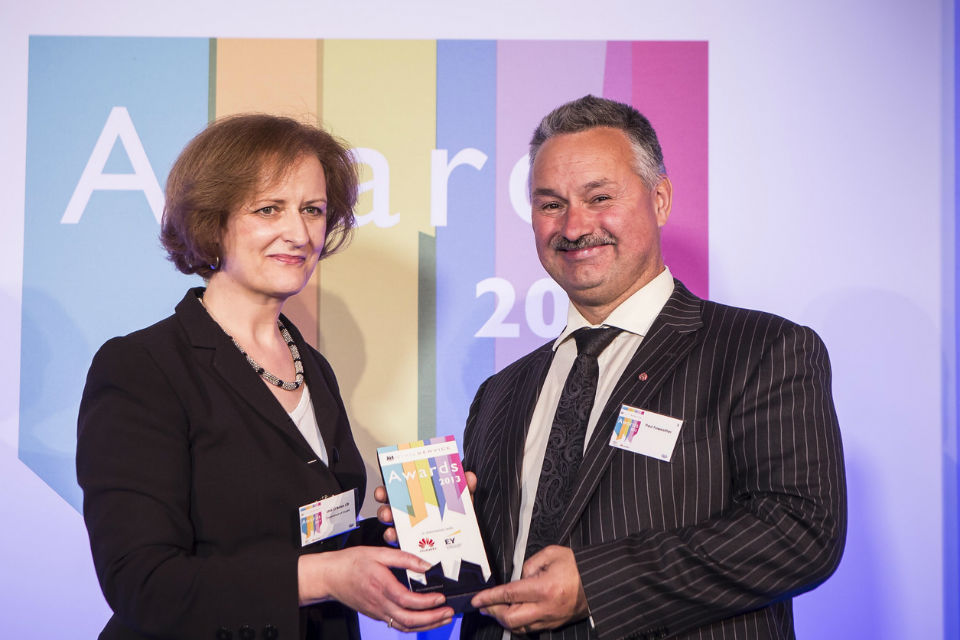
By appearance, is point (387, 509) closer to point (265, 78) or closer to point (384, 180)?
point (384, 180)

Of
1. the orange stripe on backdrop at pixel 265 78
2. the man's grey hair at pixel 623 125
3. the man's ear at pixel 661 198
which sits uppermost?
the orange stripe on backdrop at pixel 265 78

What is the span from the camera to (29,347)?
3.57 m

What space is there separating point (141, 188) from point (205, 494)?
2.04 m

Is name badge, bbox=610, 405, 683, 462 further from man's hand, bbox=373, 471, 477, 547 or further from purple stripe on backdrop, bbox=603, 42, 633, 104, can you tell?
purple stripe on backdrop, bbox=603, 42, 633, 104

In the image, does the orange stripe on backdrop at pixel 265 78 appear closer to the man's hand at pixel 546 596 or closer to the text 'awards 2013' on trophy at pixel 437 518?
the text 'awards 2013' on trophy at pixel 437 518

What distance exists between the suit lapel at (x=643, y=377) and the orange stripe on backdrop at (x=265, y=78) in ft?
6.14

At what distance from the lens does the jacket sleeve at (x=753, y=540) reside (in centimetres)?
184

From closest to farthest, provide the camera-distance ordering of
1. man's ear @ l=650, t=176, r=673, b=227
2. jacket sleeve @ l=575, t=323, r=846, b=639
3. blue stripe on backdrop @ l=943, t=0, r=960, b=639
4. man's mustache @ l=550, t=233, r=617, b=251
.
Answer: jacket sleeve @ l=575, t=323, r=846, b=639, man's mustache @ l=550, t=233, r=617, b=251, man's ear @ l=650, t=176, r=673, b=227, blue stripe on backdrop @ l=943, t=0, r=960, b=639

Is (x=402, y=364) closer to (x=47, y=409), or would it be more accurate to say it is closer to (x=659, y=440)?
(x=47, y=409)

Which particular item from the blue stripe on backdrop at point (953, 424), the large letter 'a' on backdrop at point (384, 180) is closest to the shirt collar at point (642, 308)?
the large letter 'a' on backdrop at point (384, 180)

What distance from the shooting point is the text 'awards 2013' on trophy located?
1.97 meters

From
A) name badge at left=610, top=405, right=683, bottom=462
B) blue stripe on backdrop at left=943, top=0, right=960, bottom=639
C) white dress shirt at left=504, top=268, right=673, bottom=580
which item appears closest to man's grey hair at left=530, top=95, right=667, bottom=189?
white dress shirt at left=504, top=268, right=673, bottom=580

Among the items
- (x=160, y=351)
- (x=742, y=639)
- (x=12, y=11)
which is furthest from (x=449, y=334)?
(x=12, y=11)

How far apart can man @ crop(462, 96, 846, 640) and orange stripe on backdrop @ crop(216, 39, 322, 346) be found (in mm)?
1527
